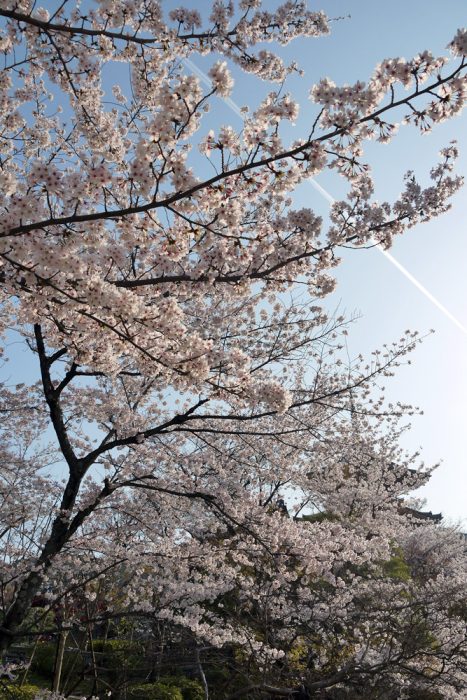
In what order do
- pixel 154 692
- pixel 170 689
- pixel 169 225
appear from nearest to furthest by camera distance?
pixel 169 225 → pixel 154 692 → pixel 170 689

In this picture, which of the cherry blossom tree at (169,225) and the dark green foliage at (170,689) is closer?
the cherry blossom tree at (169,225)

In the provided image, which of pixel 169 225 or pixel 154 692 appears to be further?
pixel 154 692

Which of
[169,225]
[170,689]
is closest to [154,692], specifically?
[170,689]

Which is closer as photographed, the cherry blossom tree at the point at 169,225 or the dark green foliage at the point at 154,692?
the cherry blossom tree at the point at 169,225

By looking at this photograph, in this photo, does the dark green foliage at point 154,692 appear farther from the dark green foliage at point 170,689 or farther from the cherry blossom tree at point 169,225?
the cherry blossom tree at point 169,225

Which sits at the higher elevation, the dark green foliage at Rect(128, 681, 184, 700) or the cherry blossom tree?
the cherry blossom tree

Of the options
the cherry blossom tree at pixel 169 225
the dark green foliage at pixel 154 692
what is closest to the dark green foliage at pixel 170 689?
the dark green foliage at pixel 154 692

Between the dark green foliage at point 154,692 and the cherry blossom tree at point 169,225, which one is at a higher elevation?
the cherry blossom tree at point 169,225

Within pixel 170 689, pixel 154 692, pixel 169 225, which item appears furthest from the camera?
pixel 170 689

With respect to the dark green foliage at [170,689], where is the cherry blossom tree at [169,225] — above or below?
above

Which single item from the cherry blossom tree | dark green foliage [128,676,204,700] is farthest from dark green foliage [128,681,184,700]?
the cherry blossom tree

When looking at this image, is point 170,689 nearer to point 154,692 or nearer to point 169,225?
point 154,692

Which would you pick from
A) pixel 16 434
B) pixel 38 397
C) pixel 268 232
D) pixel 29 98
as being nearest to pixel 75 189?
pixel 268 232

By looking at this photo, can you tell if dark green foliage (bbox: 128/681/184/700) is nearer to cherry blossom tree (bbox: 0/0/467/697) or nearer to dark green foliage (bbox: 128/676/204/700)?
dark green foliage (bbox: 128/676/204/700)
